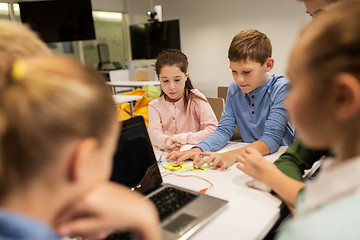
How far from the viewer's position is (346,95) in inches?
16.3

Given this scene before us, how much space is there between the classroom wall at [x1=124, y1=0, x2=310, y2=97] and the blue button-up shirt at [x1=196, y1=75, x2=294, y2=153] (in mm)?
3420

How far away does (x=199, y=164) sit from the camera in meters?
1.15

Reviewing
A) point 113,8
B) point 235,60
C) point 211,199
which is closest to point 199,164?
point 211,199

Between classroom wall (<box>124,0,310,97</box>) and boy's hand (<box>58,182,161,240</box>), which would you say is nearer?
boy's hand (<box>58,182,161,240</box>)

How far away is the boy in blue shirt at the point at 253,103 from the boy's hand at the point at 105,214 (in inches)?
29.6

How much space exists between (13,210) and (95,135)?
0.47 ft

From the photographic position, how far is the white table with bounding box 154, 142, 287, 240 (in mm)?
703

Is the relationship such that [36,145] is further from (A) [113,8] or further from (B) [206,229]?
(A) [113,8]

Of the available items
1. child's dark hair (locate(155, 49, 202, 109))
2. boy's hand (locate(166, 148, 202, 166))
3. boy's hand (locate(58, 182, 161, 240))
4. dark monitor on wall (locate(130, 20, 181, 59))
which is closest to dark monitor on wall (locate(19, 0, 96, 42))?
dark monitor on wall (locate(130, 20, 181, 59))

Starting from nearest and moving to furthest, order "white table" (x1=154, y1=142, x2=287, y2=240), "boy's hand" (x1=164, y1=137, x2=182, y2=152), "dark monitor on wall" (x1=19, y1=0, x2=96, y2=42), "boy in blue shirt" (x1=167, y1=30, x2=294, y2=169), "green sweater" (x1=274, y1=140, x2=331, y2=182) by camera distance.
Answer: "white table" (x1=154, y1=142, x2=287, y2=240) < "green sweater" (x1=274, y1=140, x2=331, y2=182) < "boy in blue shirt" (x1=167, y1=30, x2=294, y2=169) < "boy's hand" (x1=164, y1=137, x2=182, y2=152) < "dark monitor on wall" (x1=19, y1=0, x2=96, y2=42)

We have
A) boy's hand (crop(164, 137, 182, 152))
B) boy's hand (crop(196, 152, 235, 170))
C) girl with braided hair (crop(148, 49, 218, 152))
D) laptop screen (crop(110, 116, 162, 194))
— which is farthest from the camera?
girl with braided hair (crop(148, 49, 218, 152))

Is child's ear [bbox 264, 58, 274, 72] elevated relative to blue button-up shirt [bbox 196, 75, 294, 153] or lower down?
elevated

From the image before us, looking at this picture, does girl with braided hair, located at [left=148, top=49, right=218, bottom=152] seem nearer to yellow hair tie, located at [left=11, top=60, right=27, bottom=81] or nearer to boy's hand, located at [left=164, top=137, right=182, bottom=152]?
boy's hand, located at [left=164, top=137, right=182, bottom=152]

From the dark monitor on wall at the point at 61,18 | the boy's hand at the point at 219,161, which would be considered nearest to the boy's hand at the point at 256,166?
the boy's hand at the point at 219,161
